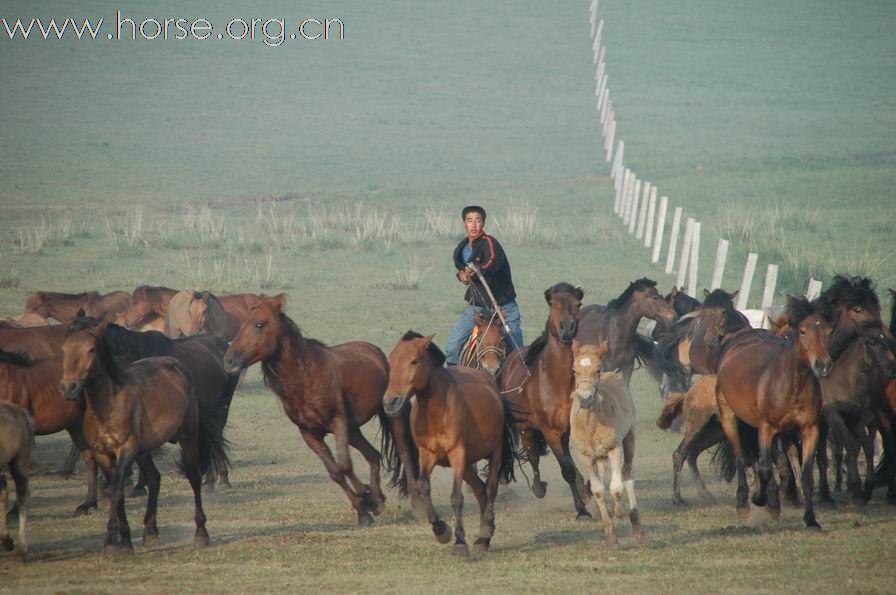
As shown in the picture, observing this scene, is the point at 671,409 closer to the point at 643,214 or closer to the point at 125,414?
the point at 125,414

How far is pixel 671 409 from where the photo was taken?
1291 cm

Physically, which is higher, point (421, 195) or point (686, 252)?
point (421, 195)

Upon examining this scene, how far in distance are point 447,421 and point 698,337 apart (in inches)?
216

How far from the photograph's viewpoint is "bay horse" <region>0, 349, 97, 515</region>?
36.2 feet

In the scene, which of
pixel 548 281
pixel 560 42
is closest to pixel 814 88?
pixel 560 42

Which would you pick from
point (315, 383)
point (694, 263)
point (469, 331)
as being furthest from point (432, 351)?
point (694, 263)

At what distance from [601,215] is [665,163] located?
15074 millimetres

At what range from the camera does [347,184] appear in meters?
49.4

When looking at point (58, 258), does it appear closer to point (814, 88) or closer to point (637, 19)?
point (814, 88)

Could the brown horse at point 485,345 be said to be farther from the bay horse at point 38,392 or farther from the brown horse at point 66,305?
the brown horse at point 66,305

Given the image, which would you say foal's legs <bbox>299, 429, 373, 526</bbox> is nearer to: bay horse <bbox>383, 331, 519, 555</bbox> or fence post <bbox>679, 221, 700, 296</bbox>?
bay horse <bbox>383, 331, 519, 555</bbox>

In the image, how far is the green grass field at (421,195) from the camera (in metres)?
9.66

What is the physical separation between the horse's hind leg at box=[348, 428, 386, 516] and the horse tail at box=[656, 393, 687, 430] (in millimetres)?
2793

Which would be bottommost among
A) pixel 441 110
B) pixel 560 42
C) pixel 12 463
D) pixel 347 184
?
pixel 12 463
